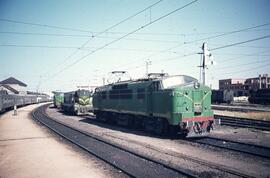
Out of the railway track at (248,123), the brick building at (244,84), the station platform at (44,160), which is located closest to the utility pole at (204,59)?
the railway track at (248,123)

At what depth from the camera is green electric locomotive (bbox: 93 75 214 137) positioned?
15289 mm

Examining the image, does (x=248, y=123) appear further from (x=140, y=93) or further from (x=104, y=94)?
(x=104, y=94)

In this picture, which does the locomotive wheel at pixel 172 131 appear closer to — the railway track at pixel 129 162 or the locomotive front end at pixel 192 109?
the locomotive front end at pixel 192 109

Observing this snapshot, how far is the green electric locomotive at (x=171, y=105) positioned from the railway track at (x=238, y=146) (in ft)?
2.49

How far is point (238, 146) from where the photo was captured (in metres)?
13.4

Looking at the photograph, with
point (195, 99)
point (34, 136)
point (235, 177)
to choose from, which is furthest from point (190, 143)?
point (34, 136)

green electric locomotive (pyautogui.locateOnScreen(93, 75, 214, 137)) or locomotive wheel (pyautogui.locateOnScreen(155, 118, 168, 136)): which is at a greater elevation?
green electric locomotive (pyautogui.locateOnScreen(93, 75, 214, 137))

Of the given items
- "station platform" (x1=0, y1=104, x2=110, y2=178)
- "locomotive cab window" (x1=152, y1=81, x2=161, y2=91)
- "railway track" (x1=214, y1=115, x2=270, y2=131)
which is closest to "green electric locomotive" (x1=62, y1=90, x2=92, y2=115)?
"railway track" (x1=214, y1=115, x2=270, y2=131)

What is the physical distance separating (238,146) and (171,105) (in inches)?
159

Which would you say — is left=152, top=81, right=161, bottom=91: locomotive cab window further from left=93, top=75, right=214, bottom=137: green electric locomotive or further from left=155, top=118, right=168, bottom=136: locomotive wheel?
left=155, top=118, right=168, bottom=136: locomotive wheel

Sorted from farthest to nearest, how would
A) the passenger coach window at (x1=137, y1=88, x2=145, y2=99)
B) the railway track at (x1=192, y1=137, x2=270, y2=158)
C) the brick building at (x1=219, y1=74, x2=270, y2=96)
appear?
the brick building at (x1=219, y1=74, x2=270, y2=96) < the passenger coach window at (x1=137, y1=88, x2=145, y2=99) < the railway track at (x1=192, y1=137, x2=270, y2=158)

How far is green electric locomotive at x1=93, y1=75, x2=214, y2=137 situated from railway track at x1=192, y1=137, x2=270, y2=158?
76 cm

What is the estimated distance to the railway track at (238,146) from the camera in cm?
1191

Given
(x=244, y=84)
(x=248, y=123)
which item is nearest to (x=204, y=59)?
(x=248, y=123)
